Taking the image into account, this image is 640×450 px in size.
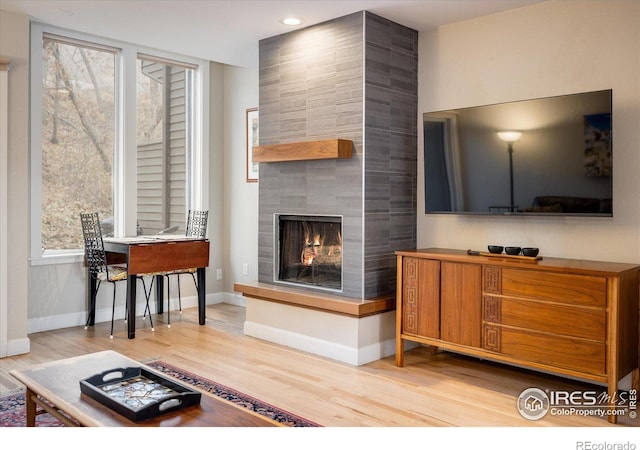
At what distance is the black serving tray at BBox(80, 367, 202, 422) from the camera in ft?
6.37

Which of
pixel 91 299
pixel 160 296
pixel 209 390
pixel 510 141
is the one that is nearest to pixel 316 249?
pixel 209 390

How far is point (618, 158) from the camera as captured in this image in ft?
10.9

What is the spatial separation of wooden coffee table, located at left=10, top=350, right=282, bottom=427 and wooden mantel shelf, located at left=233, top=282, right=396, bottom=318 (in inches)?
65.8

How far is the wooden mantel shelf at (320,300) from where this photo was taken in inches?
150

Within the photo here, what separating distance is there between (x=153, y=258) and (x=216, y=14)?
6.45 ft

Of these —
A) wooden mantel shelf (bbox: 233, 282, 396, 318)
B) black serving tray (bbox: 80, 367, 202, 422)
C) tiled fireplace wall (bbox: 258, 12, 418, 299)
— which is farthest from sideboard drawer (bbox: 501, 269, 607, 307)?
black serving tray (bbox: 80, 367, 202, 422)

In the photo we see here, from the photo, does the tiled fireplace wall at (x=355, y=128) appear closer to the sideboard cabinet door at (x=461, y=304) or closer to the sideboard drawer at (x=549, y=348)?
the sideboard cabinet door at (x=461, y=304)

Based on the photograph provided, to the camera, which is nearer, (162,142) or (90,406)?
(90,406)

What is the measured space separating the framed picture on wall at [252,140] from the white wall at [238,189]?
0.06 metres

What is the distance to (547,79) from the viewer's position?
3619 mm

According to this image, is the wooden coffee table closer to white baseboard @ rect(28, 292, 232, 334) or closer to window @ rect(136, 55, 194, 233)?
white baseboard @ rect(28, 292, 232, 334)

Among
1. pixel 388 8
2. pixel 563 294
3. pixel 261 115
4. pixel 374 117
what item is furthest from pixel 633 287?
pixel 261 115

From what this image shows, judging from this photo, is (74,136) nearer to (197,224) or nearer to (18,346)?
(197,224)

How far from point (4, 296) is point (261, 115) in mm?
2346
